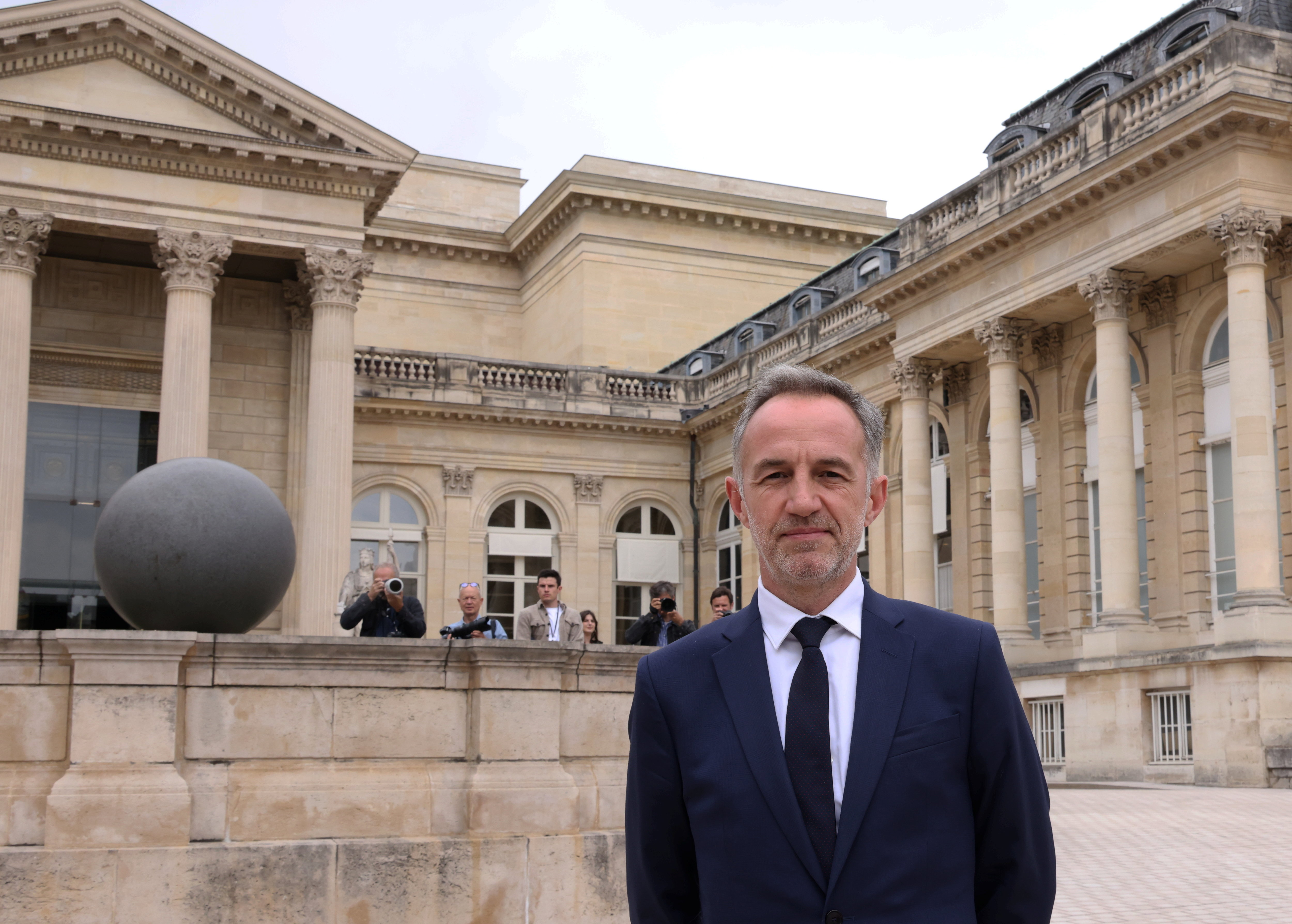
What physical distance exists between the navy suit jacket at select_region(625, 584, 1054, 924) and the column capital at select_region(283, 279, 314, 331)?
34578 mm

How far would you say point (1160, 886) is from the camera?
11.8m

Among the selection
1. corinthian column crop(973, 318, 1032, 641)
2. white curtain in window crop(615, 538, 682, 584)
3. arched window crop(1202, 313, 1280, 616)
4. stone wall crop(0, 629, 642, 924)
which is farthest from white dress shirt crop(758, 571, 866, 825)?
white curtain in window crop(615, 538, 682, 584)

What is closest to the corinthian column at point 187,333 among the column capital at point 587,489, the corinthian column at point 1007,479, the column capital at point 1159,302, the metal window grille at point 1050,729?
the column capital at point 587,489

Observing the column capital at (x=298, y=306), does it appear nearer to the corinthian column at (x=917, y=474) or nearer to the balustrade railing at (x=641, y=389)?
the balustrade railing at (x=641, y=389)

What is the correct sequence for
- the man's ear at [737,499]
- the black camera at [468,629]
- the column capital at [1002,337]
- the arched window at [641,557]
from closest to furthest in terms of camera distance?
1. the man's ear at [737,499]
2. the black camera at [468,629]
3. the column capital at [1002,337]
4. the arched window at [641,557]

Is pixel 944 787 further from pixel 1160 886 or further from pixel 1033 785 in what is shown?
pixel 1160 886

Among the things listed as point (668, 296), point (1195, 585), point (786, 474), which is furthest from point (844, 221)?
point (786, 474)

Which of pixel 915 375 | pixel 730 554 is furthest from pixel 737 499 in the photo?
pixel 730 554

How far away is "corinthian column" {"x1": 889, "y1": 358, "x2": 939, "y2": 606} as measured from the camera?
32812 mm

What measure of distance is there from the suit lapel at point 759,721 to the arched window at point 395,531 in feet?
126

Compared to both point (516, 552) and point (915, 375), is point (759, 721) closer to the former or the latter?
point (915, 375)

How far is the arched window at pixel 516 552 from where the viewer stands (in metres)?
42.4

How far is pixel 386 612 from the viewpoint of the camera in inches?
464

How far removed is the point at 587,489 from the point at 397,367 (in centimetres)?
632
